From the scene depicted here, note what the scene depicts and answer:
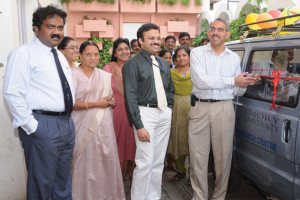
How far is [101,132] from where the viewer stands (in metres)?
3.16

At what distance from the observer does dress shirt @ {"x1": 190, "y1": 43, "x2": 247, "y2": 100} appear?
306 centimetres

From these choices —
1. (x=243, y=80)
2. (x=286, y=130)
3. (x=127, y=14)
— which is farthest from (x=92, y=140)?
(x=127, y=14)

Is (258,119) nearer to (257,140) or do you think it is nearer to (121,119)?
(257,140)

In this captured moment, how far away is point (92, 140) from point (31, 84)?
3.43 feet

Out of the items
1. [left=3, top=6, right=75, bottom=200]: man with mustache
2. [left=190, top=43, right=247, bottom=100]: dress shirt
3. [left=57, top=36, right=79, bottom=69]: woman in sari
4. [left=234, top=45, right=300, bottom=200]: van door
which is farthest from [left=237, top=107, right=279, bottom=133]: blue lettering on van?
[left=57, top=36, right=79, bottom=69]: woman in sari

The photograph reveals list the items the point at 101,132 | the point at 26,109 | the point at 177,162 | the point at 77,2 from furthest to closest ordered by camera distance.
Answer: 1. the point at 77,2
2. the point at 177,162
3. the point at 101,132
4. the point at 26,109

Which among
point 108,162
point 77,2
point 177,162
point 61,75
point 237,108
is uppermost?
point 77,2

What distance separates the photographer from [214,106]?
3084 millimetres

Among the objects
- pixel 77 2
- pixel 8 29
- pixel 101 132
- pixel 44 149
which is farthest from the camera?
pixel 77 2

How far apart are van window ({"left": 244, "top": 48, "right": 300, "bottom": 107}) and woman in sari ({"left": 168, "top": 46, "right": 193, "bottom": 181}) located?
0.97m

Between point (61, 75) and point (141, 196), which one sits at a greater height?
point (61, 75)

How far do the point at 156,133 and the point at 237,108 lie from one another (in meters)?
0.99

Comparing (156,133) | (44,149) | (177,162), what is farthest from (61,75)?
(177,162)

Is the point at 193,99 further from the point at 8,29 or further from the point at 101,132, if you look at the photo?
the point at 8,29
